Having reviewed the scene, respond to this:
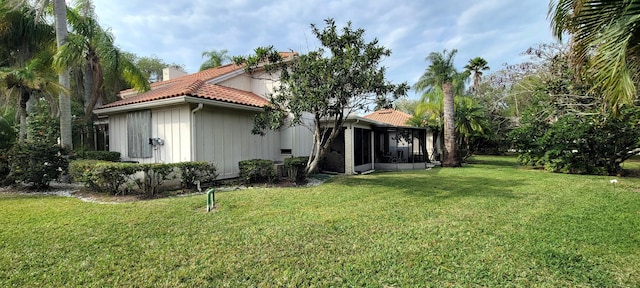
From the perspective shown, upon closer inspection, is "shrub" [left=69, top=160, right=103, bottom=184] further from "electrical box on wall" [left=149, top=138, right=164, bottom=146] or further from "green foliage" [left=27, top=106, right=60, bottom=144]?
"green foliage" [left=27, top=106, right=60, bottom=144]

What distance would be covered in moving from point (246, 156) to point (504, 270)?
32.2 ft

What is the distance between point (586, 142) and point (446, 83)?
745 centimetres

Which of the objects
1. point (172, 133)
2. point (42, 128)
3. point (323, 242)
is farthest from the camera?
point (42, 128)

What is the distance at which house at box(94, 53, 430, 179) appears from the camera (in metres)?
9.98

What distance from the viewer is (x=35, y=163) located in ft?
29.8

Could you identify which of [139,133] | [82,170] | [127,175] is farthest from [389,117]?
[82,170]

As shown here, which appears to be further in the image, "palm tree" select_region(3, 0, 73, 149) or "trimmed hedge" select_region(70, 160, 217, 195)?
"palm tree" select_region(3, 0, 73, 149)

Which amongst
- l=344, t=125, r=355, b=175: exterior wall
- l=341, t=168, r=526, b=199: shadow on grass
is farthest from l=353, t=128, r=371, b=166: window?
l=341, t=168, r=526, b=199: shadow on grass

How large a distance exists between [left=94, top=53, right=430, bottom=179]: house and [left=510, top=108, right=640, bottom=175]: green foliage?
28.8ft

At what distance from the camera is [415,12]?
13.2 m

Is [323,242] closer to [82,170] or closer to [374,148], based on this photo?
[82,170]

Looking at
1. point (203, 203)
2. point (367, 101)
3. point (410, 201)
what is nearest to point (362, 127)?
point (367, 101)

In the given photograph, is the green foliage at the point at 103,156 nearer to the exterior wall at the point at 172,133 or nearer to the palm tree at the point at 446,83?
the exterior wall at the point at 172,133

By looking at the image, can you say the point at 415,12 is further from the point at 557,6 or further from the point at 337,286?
the point at 337,286
